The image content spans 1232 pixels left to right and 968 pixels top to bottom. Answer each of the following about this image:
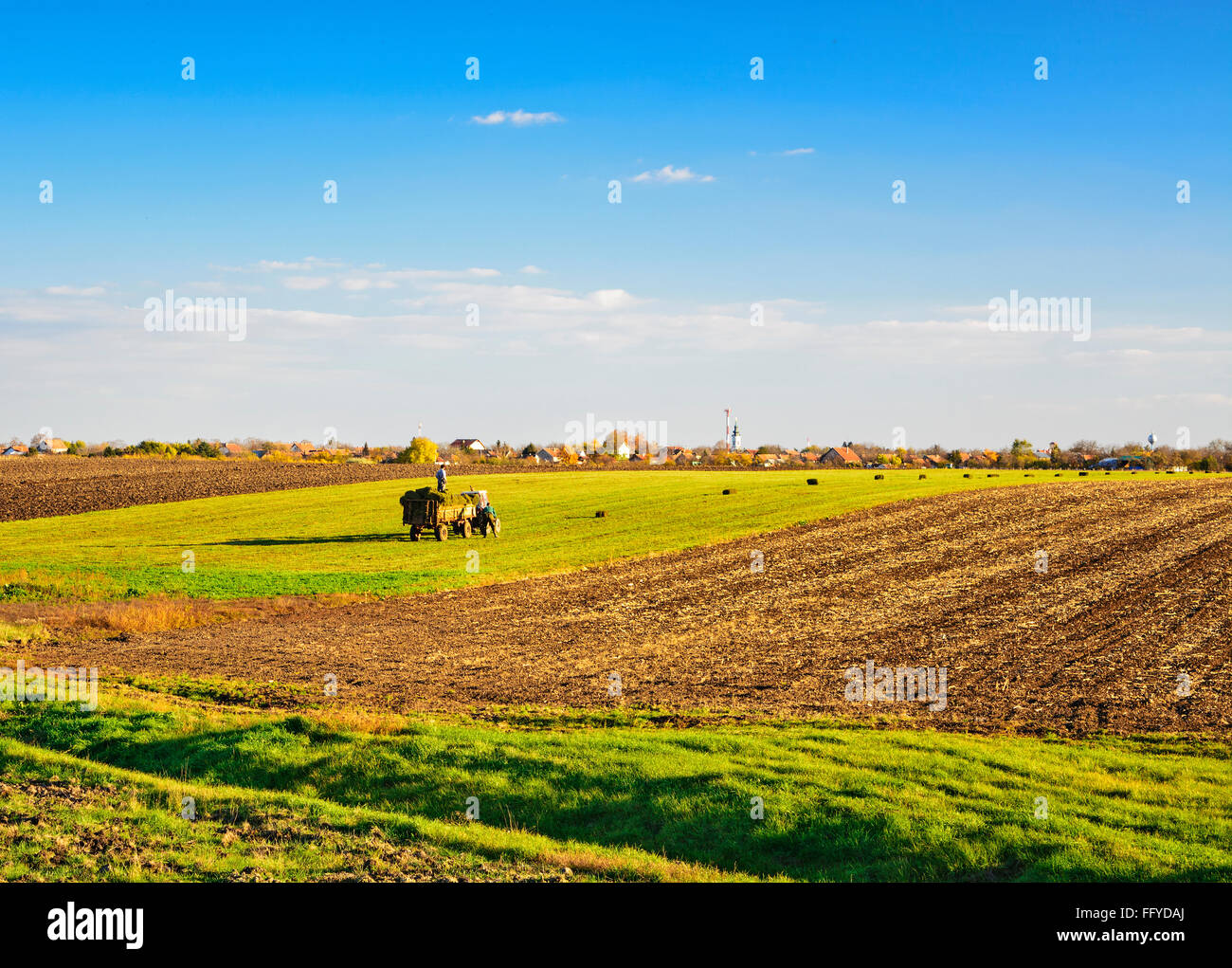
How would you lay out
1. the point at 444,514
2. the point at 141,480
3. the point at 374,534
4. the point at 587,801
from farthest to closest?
the point at 141,480, the point at 374,534, the point at 444,514, the point at 587,801

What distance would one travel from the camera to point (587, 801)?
1306 cm

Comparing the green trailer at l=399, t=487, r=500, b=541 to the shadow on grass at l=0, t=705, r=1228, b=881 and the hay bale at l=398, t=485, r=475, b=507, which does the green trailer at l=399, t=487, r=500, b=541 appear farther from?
the shadow on grass at l=0, t=705, r=1228, b=881

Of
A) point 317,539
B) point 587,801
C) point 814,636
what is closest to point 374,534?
point 317,539

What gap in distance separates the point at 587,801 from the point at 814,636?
16022mm

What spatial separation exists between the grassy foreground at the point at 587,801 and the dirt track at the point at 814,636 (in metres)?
2.97

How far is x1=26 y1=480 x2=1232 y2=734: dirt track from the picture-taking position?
66.5ft

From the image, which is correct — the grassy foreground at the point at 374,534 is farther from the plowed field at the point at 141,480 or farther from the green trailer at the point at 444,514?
the plowed field at the point at 141,480

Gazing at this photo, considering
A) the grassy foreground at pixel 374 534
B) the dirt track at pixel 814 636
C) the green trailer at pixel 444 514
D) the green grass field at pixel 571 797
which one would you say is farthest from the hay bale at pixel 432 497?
the green grass field at pixel 571 797

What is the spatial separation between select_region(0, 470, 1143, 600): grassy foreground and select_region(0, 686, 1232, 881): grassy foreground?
67.1ft

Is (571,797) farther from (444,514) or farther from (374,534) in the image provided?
(374,534)

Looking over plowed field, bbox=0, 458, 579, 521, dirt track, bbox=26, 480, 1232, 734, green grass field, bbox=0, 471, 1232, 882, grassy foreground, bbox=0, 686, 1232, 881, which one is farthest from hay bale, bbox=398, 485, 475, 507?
plowed field, bbox=0, 458, 579, 521

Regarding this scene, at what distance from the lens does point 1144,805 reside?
41.2 ft
